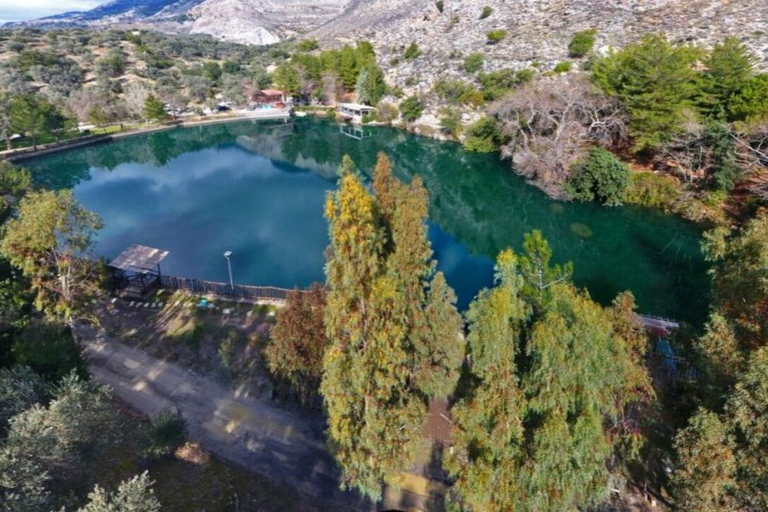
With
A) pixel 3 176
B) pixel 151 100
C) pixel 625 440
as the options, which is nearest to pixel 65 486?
pixel 625 440

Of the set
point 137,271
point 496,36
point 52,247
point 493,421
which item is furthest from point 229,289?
point 496,36

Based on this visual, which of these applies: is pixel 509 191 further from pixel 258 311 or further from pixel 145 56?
pixel 145 56

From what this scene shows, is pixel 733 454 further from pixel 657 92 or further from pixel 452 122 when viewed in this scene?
pixel 452 122

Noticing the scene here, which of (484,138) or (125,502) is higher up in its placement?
(125,502)

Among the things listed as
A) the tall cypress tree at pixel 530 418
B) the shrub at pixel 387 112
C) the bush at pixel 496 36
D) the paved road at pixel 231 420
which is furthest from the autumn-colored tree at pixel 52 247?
the bush at pixel 496 36

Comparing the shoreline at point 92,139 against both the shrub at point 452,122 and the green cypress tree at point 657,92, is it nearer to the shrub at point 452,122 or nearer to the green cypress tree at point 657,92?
the shrub at point 452,122

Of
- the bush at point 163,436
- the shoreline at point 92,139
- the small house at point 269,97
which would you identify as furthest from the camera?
the small house at point 269,97

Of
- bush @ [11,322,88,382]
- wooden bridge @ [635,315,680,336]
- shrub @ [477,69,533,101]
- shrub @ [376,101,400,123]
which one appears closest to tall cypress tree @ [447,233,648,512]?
wooden bridge @ [635,315,680,336]
